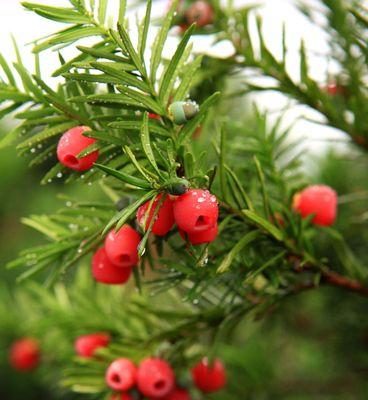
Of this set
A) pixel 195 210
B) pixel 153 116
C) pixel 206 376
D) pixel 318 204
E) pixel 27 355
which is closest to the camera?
pixel 195 210

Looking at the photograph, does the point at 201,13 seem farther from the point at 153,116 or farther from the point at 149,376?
the point at 149,376

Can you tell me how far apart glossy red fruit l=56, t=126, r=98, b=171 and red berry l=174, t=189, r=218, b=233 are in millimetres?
108

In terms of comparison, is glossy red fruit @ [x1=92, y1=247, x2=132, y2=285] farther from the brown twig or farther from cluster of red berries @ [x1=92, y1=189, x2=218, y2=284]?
the brown twig

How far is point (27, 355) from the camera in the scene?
1.16m

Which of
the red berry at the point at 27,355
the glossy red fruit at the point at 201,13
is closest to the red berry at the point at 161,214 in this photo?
the glossy red fruit at the point at 201,13

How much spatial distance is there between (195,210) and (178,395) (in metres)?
0.42

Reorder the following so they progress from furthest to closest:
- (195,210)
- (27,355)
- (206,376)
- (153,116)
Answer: (27,355), (206,376), (153,116), (195,210)

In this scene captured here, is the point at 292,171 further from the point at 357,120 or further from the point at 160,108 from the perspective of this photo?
the point at 160,108

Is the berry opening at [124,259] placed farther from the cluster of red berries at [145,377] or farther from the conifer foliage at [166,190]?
the cluster of red berries at [145,377]

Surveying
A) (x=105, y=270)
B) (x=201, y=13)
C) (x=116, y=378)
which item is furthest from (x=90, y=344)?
(x=201, y=13)

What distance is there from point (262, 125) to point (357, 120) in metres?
0.15

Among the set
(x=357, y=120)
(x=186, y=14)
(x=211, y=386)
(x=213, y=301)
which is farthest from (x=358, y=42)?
(x=211, y=386)

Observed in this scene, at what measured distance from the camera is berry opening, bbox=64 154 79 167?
21.3 inches

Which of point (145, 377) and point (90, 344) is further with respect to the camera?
point (90, 344)
